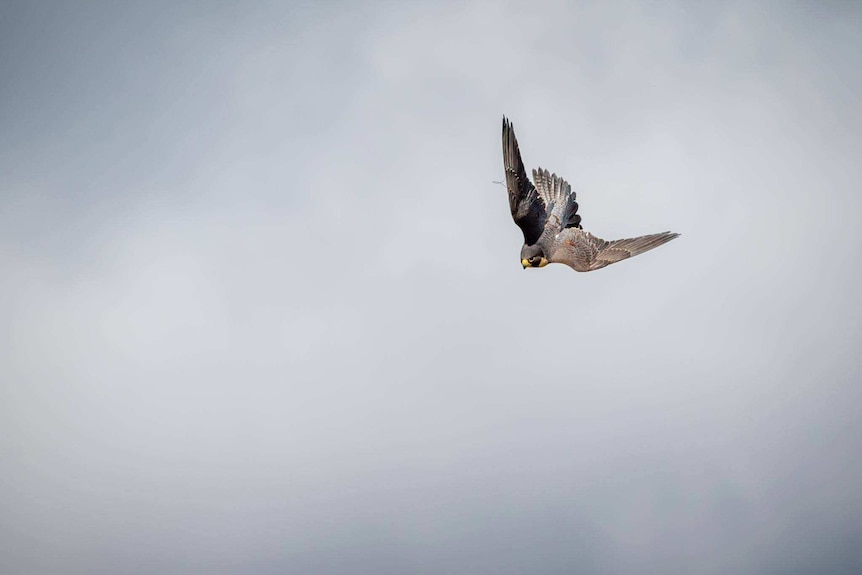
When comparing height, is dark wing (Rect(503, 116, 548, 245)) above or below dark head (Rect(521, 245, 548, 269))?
above

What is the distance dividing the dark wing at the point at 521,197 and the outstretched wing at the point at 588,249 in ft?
3.53

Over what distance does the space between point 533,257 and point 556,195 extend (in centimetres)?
370

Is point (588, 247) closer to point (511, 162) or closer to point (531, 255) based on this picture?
point (531, 255)

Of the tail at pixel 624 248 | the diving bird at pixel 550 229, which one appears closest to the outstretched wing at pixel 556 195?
the diving bird at pixel 550 229

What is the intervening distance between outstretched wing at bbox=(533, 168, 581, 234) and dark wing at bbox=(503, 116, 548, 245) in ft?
1.91

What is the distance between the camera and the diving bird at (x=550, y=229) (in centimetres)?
2531

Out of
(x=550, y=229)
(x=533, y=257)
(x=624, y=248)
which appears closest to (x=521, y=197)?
(x=550, y=229)

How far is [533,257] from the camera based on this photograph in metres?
24.9

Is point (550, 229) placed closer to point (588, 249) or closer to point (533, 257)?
point (588, 249)

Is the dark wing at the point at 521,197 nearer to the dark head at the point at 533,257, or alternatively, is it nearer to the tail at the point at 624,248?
the dark head at the point at 533,257

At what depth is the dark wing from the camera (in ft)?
83.1

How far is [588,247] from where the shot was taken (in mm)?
26219

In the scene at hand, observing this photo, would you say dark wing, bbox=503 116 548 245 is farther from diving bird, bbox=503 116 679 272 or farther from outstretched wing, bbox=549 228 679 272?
outstretched wing, bbox=549 228 679 272

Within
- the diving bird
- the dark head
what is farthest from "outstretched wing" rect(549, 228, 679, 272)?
the dark head
